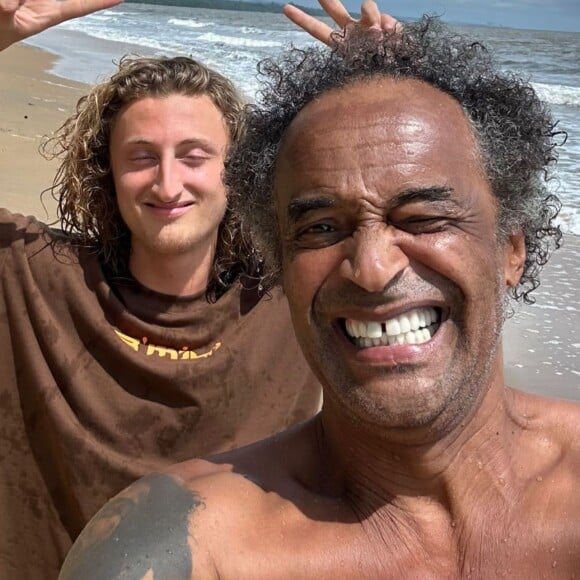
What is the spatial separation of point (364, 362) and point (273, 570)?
485 millimetres

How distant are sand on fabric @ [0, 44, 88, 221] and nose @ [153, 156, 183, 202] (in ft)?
11.2

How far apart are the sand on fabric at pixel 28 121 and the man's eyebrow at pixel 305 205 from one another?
4.68 m

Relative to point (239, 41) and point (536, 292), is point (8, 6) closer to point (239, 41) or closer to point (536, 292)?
point (536, 292)

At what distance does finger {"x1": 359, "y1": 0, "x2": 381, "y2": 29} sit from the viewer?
2.58m

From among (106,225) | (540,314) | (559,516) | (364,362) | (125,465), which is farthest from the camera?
(540,314)

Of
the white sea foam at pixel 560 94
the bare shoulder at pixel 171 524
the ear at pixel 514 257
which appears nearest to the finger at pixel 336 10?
the ear at pixel 514 257

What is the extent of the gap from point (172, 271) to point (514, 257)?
1411mm

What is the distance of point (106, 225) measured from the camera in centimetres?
321

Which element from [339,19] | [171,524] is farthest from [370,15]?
[171,524]

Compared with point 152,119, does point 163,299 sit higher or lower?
lower

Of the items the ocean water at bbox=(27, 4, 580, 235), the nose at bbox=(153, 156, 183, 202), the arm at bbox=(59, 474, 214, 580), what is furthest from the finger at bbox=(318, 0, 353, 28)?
the ocean water at bbox=(27, 4, 580, 235)

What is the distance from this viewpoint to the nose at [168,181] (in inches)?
116

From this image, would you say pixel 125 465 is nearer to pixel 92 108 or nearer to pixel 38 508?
pixel 38 508

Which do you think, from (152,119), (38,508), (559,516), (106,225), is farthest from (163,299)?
(559,516)
